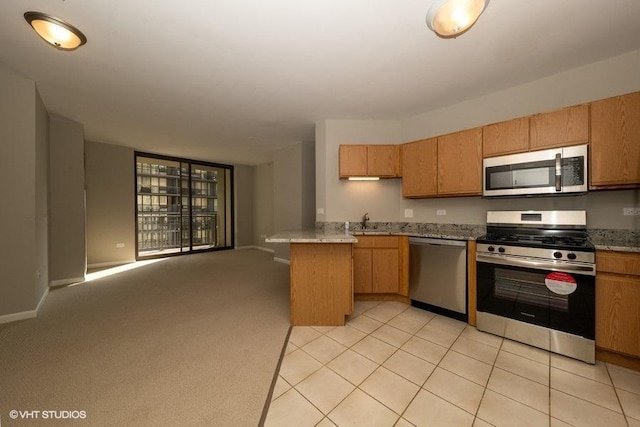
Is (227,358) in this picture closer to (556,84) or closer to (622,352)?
(622,352)

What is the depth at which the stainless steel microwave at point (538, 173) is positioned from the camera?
2.13 meters

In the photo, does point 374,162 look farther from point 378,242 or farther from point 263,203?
point 263,203

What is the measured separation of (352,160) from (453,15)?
2.00 m

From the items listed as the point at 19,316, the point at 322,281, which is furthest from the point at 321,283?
the point at 19,316

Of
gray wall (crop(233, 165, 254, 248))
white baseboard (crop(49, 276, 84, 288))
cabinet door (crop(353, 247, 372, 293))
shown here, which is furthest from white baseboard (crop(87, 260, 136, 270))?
cabinet door (crop(353, 247, 372, 293))

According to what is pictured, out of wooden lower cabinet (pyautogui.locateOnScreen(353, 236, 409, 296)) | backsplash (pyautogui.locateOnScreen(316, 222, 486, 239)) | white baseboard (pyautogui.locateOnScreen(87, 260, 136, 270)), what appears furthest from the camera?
white baseboard (pyautogui.locateOnScreen(87, 260, 136, 270))

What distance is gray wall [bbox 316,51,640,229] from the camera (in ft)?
7.16

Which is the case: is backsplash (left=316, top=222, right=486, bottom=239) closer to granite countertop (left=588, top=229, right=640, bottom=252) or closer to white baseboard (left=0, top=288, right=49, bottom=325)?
granite countertop (left=588, top=229, right=640, bottom=252)

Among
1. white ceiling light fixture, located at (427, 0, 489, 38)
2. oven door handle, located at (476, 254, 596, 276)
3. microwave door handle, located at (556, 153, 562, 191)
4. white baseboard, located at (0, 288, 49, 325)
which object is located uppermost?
white ceiling light fixture, located at (427, 0, 489, 38)

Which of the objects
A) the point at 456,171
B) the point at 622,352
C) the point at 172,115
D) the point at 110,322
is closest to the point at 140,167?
the point at 172,115

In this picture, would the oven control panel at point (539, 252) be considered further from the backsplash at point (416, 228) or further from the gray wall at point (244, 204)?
the gray wall at point (244, 204)

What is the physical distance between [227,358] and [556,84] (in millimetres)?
4206

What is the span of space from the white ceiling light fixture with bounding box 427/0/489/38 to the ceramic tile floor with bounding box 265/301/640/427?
2.46 m

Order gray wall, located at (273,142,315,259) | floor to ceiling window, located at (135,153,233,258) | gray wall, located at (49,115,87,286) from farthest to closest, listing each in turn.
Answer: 1. floor to ceiling window, located at (135,153,233,258)
2. gray wall, located at (273,142,315,259)
3. gray wall, located at (49,115,87,286)
